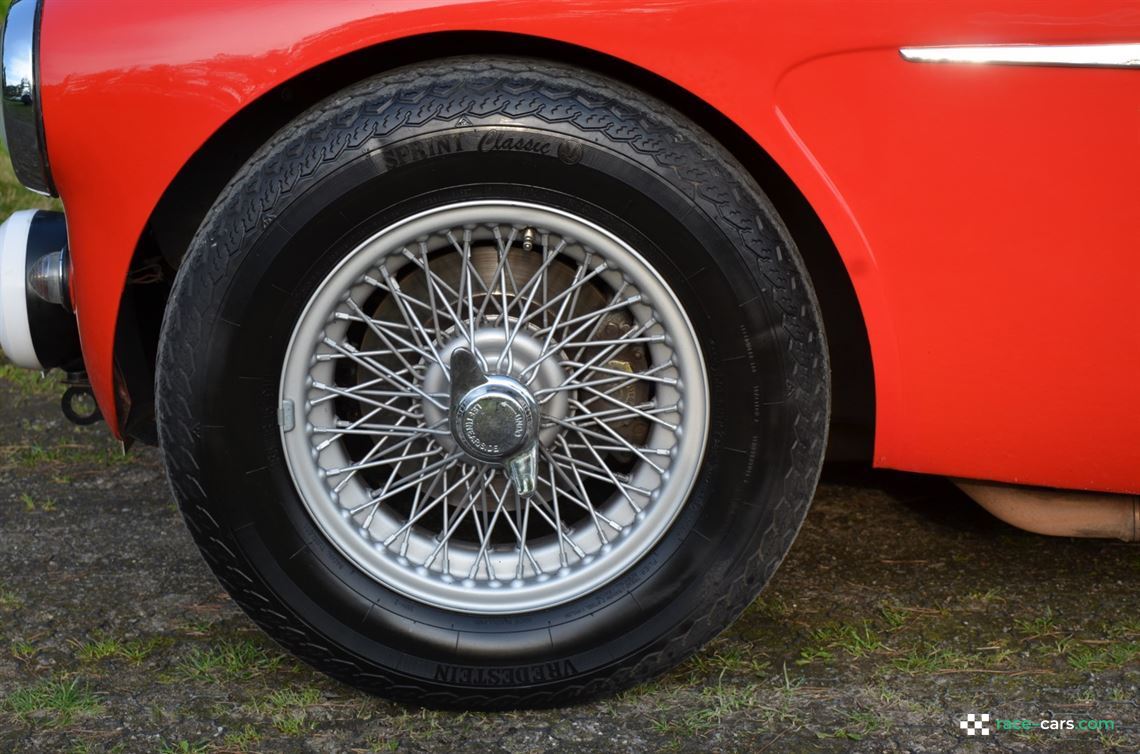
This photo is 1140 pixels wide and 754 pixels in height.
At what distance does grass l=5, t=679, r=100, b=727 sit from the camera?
6.74 ft

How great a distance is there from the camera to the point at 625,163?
1.90 m

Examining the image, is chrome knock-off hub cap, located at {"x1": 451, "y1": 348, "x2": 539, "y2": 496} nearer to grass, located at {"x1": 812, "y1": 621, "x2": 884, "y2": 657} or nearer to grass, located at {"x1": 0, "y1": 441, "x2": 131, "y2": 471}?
grass, located at {"x1": 812, "y1": 621, "x2": 884, "y2": 657}

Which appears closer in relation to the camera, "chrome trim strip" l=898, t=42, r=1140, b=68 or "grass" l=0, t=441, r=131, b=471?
"chrome trim strip" l=898, t=42, r=1140, b=68

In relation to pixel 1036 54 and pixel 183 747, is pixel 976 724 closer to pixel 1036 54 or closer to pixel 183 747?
pixel 1036 54

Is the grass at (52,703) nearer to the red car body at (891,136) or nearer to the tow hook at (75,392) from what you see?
the tow hook at (75,392)

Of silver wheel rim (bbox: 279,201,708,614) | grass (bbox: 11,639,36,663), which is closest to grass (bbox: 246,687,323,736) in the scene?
silver wheel rim (bbox: 279,201,708,614)

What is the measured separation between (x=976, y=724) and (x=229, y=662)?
140 centimetres

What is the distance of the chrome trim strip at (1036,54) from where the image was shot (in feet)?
5.91

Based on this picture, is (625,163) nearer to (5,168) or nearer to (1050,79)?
(1050,79)

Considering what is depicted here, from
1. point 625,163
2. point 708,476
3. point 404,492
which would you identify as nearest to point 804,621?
point 708,476

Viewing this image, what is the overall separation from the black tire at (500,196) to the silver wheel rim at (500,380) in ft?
0.11

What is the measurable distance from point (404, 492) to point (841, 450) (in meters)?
0.93

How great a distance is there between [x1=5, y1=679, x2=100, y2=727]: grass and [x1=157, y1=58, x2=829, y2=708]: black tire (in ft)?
1.18

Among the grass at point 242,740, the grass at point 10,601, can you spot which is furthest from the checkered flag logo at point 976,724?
the grass at point 10,601
